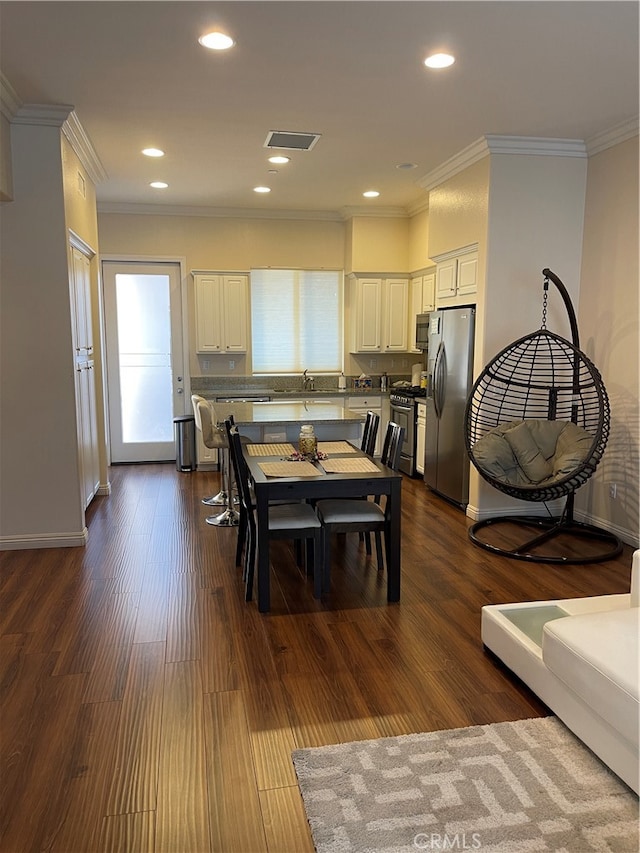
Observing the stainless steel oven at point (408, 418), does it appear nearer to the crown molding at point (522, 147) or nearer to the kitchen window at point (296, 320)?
the kitchen window at point (296, 320)

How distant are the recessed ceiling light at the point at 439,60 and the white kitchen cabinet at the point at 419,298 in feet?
10.5

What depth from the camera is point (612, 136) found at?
4242 millimetres

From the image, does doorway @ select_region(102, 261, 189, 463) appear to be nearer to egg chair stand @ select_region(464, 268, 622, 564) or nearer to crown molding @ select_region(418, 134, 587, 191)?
crown molding @ select_region(418, 134, 587, 191)

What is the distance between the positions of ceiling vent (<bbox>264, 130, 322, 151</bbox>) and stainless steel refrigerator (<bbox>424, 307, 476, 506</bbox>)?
1.79 meters

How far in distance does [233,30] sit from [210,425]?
108 inches

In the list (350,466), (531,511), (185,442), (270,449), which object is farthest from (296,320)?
(350,466)

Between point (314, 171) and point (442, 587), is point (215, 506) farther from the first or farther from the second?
point (314, 171)

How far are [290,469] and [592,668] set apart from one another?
1.92 m

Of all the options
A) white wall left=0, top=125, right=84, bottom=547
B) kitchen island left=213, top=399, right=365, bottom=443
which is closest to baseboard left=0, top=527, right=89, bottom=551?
white wall left=0, top=125, right=84, bottom=547

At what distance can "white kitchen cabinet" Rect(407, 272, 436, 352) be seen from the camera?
6.45 m

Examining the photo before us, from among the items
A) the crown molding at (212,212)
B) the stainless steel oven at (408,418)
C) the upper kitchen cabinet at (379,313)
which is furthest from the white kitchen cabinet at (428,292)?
the crown molding at (212,212)

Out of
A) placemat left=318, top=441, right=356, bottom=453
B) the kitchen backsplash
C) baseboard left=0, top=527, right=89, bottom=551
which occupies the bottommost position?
baseboard left=0, top=527, right=89, bottom=551

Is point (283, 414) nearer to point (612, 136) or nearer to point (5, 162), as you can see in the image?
point (5, 162)

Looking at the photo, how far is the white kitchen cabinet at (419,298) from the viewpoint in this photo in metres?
6.45
